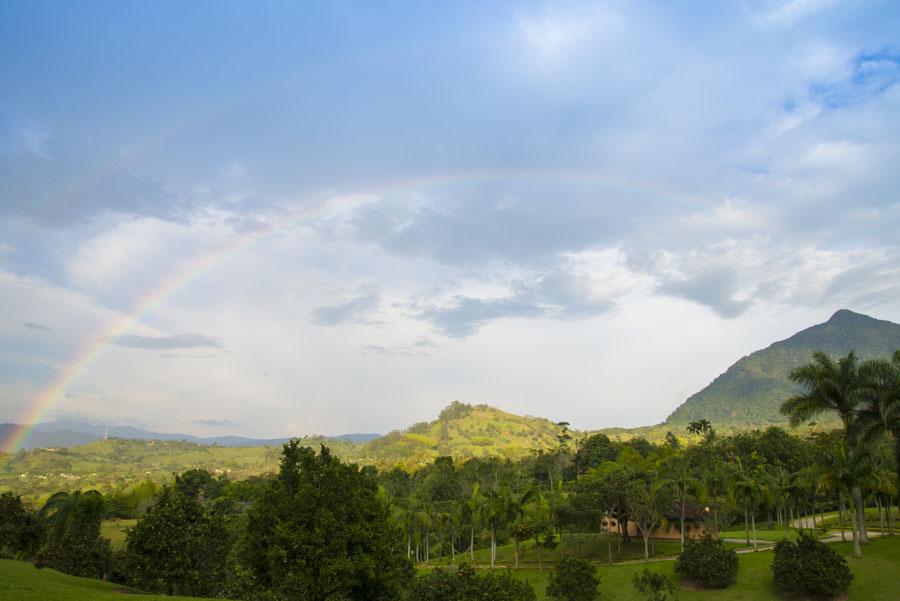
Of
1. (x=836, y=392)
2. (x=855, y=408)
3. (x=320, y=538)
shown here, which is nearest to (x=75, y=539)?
(x=320, y=538)

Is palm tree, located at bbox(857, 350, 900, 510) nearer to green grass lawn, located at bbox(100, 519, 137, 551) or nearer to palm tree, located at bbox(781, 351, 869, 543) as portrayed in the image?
palm tree, located at bbox(781, 351, 869, 543)

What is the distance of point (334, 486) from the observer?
25.0 meters

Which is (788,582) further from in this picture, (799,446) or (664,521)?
(799,446)

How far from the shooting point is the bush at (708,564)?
41188 mm

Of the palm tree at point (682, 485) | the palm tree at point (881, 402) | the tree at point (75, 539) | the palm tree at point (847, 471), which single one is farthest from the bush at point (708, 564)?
the tree at point (75, 539)

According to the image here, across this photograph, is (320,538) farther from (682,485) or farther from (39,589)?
(682,485)

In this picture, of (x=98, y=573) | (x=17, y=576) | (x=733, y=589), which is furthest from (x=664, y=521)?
(x=17, y=576)

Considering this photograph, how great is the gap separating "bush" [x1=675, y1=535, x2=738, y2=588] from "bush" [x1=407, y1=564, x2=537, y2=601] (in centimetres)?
2352

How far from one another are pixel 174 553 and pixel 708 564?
35975mm

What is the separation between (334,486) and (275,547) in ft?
11.0

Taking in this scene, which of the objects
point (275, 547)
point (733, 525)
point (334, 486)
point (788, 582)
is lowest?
point (733, 525)

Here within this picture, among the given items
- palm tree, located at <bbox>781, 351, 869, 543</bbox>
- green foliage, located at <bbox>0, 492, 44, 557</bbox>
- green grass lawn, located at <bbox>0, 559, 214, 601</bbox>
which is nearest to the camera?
green grass lawn, located at <bbox>0, 559, 214, 601</bbox>

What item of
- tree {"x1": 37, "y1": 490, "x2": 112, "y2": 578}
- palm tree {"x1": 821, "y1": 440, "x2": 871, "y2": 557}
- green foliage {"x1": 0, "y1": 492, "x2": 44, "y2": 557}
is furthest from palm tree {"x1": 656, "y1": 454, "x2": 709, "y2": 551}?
green foliage {"x1": 0, "y1": 492, "x2": 44, "y2": 557}

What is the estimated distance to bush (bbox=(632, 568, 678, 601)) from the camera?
1441 inches
